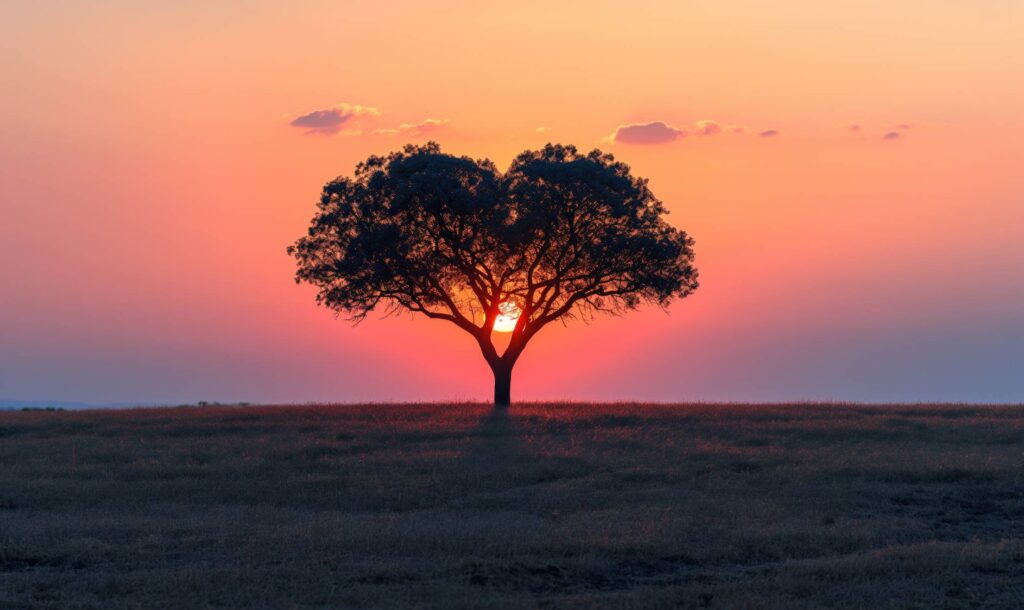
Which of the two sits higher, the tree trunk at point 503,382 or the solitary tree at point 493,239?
the solitary tree at point 493,239

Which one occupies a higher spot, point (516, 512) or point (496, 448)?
point (496, 448)

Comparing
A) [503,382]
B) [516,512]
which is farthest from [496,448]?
[503,382]

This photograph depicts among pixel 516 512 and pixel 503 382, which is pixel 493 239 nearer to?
pixel 503 382

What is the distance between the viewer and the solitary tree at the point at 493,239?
41156 mm

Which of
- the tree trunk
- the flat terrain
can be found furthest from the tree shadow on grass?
the tree trunk

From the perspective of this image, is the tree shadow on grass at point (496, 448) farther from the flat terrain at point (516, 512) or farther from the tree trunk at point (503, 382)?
the tree trunk at point (503, 382)

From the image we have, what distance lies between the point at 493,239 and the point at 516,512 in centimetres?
2215

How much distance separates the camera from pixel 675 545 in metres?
17.1

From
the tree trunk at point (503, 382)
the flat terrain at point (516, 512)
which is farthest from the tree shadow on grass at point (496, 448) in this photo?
the tree trunk at point (503, 382)

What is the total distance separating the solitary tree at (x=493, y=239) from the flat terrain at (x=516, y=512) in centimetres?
691

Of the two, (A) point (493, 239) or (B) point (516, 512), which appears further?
(A) point (493, 239)

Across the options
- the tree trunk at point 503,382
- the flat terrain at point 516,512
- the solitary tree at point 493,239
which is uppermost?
the solitary tree at point 493,239

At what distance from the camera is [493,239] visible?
4175 cm

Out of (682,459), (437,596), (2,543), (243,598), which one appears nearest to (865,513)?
(682,459)
